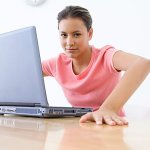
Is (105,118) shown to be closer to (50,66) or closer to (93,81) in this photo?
(93,81)

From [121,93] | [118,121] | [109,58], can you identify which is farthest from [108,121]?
[109,58]

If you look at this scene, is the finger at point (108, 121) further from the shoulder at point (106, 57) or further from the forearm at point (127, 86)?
the shoulder at point (106, 57)

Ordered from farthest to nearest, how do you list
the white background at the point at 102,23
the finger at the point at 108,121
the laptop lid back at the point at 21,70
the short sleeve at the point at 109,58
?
the white background at the point at 102,23 < the short sleeve at the point at 109,58 < the laptop lid back at the point at 21,70 < the finger at the point at 108,121

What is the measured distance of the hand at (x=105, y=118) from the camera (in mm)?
662

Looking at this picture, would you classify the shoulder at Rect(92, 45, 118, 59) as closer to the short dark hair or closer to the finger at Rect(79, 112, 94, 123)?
the short dark hair

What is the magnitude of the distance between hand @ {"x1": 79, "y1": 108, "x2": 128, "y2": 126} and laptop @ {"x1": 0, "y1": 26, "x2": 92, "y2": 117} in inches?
4.2

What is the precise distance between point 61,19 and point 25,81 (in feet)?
1.48

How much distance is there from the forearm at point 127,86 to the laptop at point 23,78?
0.10 metres

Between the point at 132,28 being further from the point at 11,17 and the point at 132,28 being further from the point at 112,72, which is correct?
the point at 11,17

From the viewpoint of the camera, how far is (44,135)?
482 millimetres

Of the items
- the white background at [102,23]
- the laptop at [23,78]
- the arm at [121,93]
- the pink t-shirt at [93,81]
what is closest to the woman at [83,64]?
the pink t-shirt at [93,81]

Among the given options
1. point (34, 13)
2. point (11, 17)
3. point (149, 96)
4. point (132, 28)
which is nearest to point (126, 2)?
point (132, 28)

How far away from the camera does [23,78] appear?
804mm

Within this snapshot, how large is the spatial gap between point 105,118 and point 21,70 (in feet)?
0.87
